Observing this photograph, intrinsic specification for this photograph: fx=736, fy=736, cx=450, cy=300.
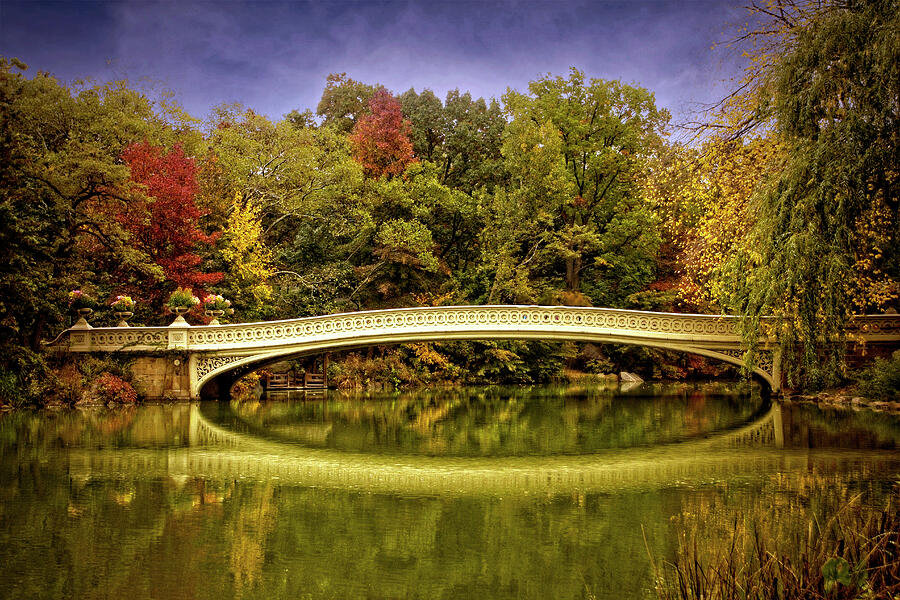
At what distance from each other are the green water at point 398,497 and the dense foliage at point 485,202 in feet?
7.86

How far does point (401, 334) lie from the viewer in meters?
19.3

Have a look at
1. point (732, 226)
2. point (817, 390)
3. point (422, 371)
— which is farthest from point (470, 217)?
point (732, 226)

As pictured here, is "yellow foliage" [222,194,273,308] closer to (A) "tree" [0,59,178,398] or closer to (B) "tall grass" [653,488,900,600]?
(A) "tree" [0,59,178,398]

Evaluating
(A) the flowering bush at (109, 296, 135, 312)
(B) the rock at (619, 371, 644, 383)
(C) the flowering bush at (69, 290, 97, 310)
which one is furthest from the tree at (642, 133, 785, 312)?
(B) the rock at (619, 371, 644, 383)

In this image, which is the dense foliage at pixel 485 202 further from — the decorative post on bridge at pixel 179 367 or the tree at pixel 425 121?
the decorative post on bridge at pixel 179 367

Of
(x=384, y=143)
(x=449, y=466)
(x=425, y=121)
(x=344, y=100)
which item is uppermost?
(x=344, y=100)

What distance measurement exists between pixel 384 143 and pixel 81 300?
566 inches

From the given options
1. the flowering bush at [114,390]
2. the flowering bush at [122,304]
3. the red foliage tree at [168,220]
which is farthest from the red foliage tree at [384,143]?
the flowering bush at [114,390]

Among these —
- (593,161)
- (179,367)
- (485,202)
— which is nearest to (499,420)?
(179,367)

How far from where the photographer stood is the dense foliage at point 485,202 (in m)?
8.52

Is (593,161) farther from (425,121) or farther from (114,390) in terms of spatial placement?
(114,390)

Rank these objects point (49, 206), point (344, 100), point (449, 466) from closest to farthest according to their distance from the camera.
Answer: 1. point (449, 466)
2. point (49, 206)
3. point (344, 100)

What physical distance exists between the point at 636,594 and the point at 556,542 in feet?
4.01

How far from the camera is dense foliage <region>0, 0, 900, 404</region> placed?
8.52 m
